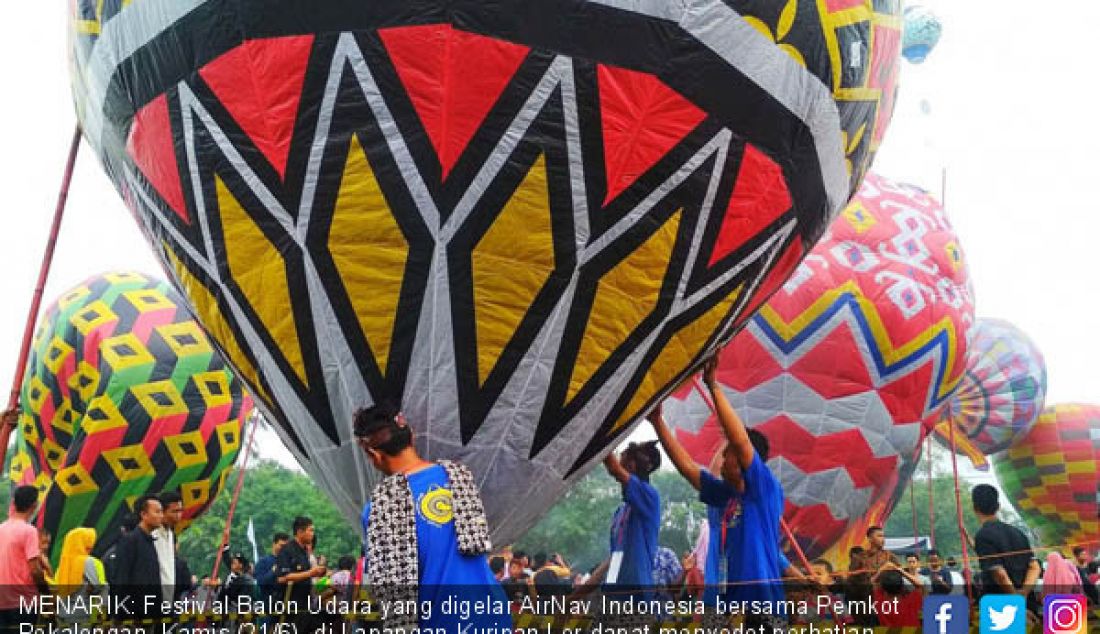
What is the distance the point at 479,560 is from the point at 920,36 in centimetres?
1559

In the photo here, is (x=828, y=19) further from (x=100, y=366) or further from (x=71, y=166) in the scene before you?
(x=100, y=366)

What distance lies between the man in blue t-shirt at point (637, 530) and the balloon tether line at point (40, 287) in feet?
12.3

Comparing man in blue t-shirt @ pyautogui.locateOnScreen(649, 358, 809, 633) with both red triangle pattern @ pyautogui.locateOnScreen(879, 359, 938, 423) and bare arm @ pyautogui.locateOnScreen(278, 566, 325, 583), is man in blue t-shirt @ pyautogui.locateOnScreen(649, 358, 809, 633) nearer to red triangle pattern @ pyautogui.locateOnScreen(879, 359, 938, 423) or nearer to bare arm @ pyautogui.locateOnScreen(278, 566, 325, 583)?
bare arm @ pyautogui.locateOnScreen(278, 566, 325, 583)

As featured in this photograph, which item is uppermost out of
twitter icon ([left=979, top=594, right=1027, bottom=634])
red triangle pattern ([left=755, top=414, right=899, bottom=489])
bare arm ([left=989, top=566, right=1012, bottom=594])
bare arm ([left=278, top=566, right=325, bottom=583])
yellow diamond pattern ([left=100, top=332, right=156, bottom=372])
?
yellow diamond pattern ([left=100, top=332, right=156, bottom=372])

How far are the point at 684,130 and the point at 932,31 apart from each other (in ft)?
43.3

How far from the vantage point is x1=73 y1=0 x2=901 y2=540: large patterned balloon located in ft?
21.7

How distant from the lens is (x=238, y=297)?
7.28m

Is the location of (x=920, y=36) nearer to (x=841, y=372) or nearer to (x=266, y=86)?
(x=841, y=372)

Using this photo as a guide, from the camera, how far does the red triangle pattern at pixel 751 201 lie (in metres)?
7.32

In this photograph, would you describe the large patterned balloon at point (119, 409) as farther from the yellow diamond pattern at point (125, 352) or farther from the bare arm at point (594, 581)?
the bare arm at point (594, 581)

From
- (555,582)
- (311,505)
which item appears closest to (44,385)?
(555,582)

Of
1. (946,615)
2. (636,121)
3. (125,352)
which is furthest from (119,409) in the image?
(946,615)

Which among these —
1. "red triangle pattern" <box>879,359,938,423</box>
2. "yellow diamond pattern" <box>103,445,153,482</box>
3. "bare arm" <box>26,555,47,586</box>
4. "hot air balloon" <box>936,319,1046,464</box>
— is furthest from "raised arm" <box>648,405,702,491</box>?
"hot air balloon" <box>936,319,1046,464</box>

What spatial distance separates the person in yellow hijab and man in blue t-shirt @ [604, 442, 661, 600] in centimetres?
415
